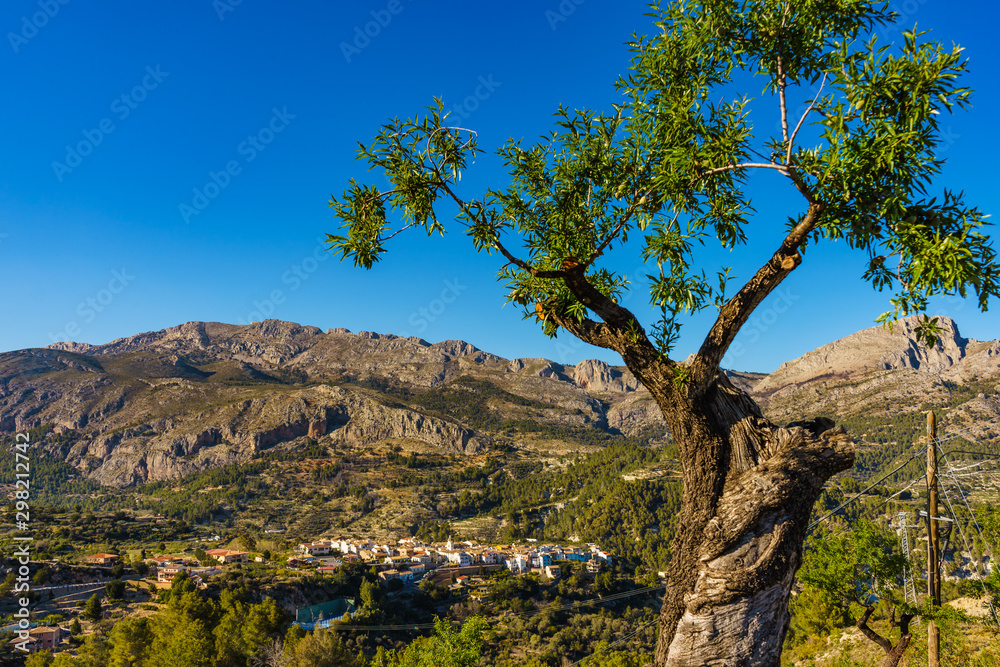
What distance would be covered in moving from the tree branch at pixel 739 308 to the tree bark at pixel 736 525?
0.18m

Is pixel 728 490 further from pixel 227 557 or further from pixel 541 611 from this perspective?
pixel 227 557

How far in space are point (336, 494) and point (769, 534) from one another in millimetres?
162438

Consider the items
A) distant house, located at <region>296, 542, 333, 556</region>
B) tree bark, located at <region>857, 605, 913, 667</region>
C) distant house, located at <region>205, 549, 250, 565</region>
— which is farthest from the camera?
distant house, located at <region>296, 542, 333, 556</region>

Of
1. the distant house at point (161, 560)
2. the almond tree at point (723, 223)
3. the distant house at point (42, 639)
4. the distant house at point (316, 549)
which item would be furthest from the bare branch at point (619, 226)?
the distant house at point (316, 549)

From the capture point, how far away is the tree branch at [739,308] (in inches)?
156

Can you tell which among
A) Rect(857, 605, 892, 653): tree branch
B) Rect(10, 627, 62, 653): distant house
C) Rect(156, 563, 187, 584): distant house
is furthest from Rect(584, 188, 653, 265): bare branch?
Rect(156, 563, 187, 584): distant house

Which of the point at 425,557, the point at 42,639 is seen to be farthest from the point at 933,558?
the point at 425,557

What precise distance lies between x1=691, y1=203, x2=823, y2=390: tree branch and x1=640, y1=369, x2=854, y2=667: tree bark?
7.3 inches

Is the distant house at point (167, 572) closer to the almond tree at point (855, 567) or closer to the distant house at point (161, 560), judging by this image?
the distant house at point (161, 560)

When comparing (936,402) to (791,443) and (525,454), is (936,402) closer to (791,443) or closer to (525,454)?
(525,454)

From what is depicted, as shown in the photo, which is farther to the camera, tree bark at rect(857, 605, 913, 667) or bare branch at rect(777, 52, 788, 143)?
tree bark at rect(857, 605, 913, 667)

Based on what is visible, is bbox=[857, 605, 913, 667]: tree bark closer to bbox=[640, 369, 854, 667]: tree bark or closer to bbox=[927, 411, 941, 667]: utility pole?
bbox=[927, 411, 941, 667]: utility pole

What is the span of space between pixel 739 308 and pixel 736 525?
1.63 metres

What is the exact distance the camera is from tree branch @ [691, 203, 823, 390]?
3955mm
